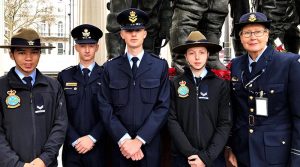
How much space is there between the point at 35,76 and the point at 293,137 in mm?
1870

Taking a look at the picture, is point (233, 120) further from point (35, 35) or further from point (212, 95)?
point (35, 35)

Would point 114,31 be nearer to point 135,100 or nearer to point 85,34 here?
point 85,34

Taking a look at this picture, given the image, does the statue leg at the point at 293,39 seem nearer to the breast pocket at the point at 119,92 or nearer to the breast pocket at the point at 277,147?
the breast pocket at the point at 277,147

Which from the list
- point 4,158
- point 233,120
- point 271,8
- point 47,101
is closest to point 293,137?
point 233,120

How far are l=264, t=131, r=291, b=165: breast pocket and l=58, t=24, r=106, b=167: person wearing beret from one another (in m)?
1.24

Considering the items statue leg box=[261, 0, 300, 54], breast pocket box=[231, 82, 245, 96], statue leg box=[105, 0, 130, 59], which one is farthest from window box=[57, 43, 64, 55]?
breast pocket box=[231, 82, 245, 96]

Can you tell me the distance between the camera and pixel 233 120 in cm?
301

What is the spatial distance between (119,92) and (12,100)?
29.7 inches

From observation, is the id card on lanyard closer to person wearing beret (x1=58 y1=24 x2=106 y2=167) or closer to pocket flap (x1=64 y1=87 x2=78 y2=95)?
person wearing beret (x1=58 y1=24 x2=106 y2=167)

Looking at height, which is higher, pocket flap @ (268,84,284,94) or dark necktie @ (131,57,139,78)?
dark necktie @ (131,57,139,78)

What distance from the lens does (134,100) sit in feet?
9.75

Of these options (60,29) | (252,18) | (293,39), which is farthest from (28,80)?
(60,29)

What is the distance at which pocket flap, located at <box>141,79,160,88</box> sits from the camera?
9.81ft

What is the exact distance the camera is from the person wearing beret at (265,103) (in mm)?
2709
